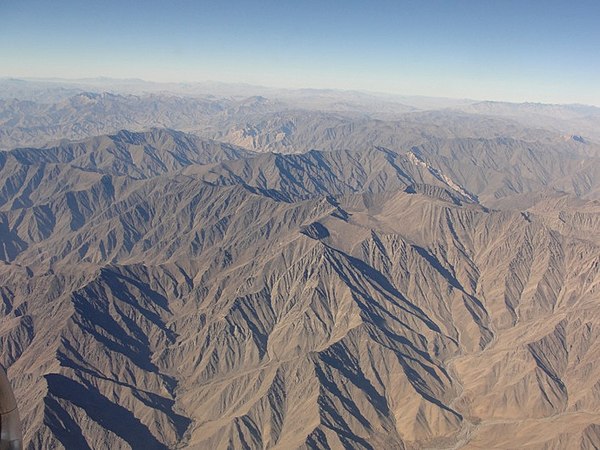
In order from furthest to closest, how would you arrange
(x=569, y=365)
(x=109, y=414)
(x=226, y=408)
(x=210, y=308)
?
(x=210, y=308), (x=569, y=365), (x=226, y=408), (x=109, y=414)

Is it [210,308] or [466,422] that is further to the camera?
[210,308]

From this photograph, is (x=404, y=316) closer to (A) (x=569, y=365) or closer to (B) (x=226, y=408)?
(A) (x=569, y=365)

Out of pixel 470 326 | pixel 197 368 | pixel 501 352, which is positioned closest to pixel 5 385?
pixel 197 368

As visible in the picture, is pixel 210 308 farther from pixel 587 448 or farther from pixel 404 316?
pixel 587 448

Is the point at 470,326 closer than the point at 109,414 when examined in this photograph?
No

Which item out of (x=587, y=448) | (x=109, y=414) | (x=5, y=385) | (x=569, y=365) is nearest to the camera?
(x=5, y=385)

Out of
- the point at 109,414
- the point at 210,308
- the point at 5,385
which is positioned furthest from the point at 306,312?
the point at 5,385

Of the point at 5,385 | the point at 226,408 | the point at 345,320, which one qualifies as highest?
the point at 5,385

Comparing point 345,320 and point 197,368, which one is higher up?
point 345,320

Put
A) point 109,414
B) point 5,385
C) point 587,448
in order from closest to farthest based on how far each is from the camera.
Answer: point 5,385, point 587,448, point 109,414
